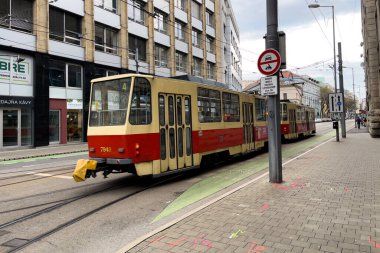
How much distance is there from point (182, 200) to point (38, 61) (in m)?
19.3

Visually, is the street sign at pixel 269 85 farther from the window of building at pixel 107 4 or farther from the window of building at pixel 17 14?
the window of building at pixel 107 4

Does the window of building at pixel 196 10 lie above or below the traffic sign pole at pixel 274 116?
above

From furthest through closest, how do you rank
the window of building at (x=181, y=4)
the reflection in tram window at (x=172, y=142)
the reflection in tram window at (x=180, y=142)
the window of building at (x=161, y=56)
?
the window of building at (x=181, y=4), the window of building at (x=161, y=56), the reflection in tram window at (x=180, y=142), the reflection in tram window at (x=172, y=142)

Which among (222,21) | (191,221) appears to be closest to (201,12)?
(222,21)

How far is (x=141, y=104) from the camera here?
812 cm

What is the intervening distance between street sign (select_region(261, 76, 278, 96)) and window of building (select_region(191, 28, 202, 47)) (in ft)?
110

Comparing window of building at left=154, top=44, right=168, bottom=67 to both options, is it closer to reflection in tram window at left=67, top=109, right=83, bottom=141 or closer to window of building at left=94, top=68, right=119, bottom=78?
window of building at left=94, top=68, right=119, bottom=78

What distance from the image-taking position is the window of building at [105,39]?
2741cm

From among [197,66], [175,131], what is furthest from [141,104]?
[197,66]

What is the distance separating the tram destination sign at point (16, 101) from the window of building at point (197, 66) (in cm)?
2217

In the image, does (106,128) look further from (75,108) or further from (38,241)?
(75,108)

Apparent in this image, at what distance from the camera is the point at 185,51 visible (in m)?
38.4

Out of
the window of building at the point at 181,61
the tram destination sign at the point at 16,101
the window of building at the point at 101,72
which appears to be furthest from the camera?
the window of building at the point at 181,61

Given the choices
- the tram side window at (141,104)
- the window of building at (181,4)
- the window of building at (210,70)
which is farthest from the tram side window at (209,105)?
the window of building at (210,70)
